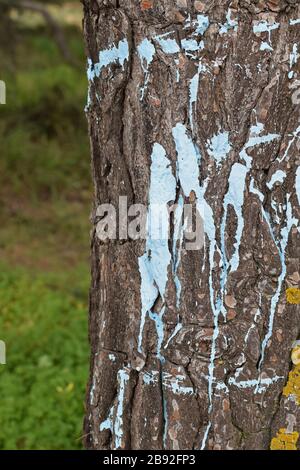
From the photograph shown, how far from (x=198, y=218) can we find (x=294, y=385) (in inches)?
21.1

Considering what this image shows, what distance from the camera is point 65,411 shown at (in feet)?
10.9

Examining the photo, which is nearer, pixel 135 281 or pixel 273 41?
pixel 273 41

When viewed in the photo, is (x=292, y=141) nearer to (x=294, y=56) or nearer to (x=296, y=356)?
(x=294, y=56)

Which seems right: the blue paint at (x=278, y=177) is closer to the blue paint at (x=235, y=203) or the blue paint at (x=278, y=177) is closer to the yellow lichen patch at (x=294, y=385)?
the blue paint at (x=235, y=203)

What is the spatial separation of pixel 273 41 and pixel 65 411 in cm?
222

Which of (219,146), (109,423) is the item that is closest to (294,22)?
(219,146)

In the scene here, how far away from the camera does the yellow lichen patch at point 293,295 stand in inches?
71.1

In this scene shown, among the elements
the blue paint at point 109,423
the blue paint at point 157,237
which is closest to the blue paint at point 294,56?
the blue paint at point 157,237

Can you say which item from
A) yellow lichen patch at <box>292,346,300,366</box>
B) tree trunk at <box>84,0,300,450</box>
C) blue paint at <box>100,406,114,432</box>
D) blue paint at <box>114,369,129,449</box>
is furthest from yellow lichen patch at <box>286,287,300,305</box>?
blue paint at <box>100,406,114,432</box>

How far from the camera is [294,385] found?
1879 millimetres

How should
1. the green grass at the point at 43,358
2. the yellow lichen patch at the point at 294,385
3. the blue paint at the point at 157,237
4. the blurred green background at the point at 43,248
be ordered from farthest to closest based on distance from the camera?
1. the blurred green background at the point at 43,248
2. the green grass at the point at 43,358
3. the yellow lichen patch at the point at 294,385
4. the blue paint at the point at 157,237
